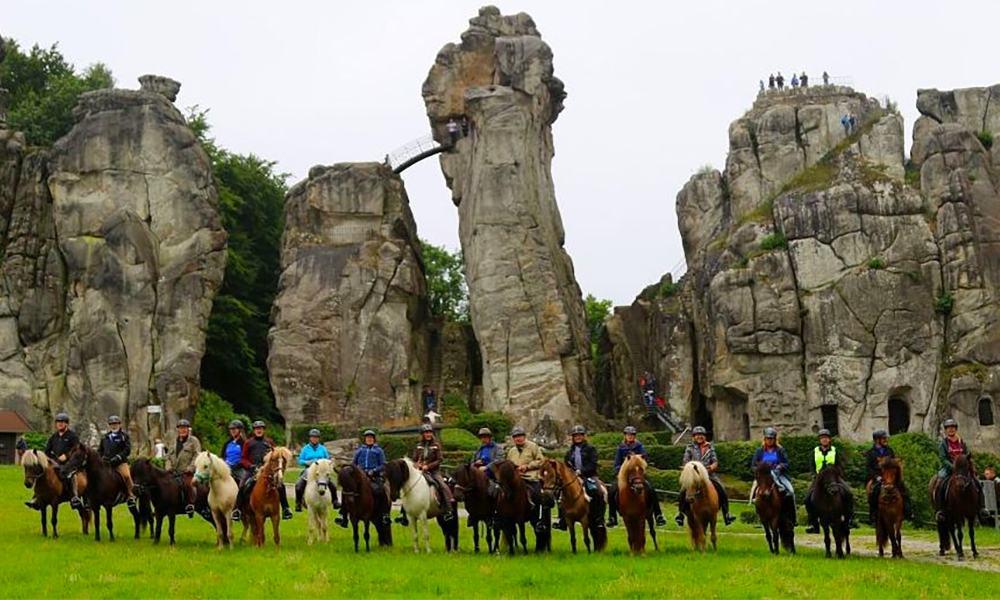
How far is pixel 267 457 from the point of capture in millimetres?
23719

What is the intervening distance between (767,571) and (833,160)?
43347mm

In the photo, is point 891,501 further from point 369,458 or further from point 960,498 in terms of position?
point 369,458

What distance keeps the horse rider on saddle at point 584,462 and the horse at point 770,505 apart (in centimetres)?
295

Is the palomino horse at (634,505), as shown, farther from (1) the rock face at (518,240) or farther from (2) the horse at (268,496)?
(1) the rock face at (518,240)

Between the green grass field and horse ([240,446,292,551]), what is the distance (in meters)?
0.54

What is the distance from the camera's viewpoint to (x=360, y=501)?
2323 cm

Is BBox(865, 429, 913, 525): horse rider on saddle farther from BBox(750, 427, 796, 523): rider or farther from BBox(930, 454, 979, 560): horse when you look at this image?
BBox(750, 427, 796, 523): rider

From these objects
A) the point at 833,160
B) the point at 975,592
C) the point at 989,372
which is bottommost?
the point at 975,592

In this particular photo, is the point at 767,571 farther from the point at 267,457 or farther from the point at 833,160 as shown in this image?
the point at 833,160

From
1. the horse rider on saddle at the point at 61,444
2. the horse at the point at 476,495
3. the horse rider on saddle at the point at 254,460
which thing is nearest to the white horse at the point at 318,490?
the horse rider on saddle at the point at 254,460

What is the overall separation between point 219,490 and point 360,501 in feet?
8.80

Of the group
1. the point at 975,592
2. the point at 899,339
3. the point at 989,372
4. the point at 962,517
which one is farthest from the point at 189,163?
the point at 975,592

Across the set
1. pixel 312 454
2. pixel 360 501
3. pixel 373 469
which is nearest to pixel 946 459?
pixel 373 469

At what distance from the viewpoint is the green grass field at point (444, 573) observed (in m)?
17.2
